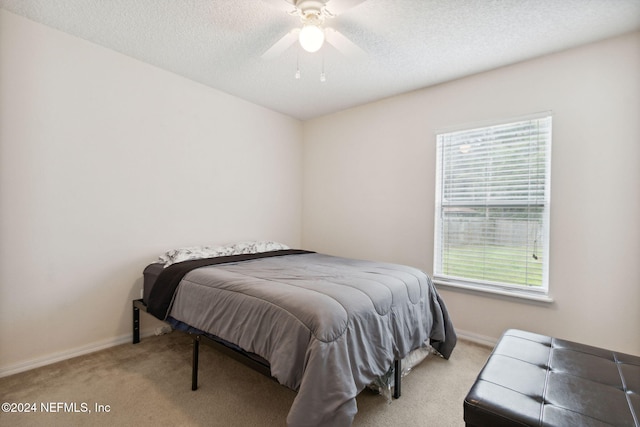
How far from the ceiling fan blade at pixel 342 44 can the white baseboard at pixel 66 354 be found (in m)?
2.97

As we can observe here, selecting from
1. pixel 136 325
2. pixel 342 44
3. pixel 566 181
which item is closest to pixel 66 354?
pixel 136 325

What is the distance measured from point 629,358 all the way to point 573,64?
6.99 ft

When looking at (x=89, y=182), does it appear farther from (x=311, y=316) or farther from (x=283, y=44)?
(x=311, y=316)

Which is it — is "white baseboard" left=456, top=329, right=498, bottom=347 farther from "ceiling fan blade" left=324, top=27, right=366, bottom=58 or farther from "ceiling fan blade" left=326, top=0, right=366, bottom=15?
"ceiling fan blade" left=326, top=0, right=366, bottom=15

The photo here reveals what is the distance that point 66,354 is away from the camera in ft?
7.49

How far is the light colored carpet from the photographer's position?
5.33 ft

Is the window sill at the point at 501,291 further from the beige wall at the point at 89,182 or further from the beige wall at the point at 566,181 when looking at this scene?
the beige wall at the point at 89,182

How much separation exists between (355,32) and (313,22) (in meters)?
0.39

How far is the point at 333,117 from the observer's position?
3930 millimetres

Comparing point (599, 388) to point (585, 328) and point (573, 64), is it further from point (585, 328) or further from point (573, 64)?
point (573, 64)

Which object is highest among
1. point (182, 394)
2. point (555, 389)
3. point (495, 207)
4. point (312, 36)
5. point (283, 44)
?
point (283, 44)

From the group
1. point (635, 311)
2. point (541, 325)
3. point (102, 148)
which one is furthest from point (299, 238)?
point (635, 311)

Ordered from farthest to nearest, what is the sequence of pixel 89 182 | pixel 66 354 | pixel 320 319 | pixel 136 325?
1. pixel 136 325
2. pixel 89 182
3. pixel 66 354
4. pixel 320 319

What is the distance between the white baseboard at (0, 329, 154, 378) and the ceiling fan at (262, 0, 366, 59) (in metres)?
2.73
